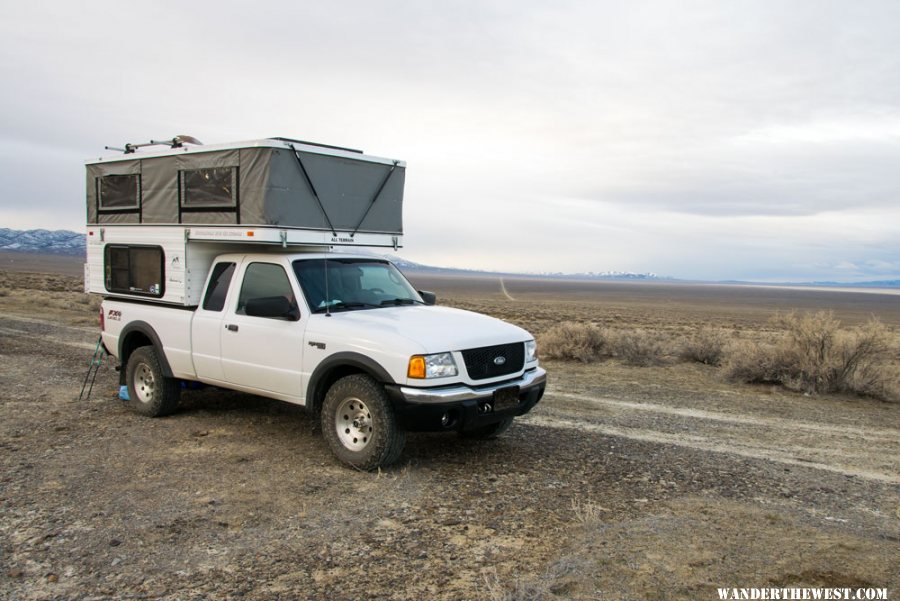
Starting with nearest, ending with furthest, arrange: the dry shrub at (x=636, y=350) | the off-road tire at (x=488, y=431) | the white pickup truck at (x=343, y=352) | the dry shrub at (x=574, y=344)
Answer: the white pickup truck at (x=343, y=352) → the off-road tire at (x=488, y=431) → the dry shrub at (x=636, y=350) → the dry shrub at (x=574, y=344)

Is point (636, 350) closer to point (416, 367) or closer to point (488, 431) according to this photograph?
point (488, 431)

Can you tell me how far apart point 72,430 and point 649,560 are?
6031 mm

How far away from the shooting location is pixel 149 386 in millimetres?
8000

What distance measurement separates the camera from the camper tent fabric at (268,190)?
264 inches

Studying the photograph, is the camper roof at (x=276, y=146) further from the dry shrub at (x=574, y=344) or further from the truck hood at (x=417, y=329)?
the dry shrub at (x=574, y=344)

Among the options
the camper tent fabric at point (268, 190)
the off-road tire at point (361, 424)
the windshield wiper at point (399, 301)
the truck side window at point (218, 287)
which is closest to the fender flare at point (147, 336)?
the truck side window at point (218, 287)

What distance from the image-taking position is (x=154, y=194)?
786 cm

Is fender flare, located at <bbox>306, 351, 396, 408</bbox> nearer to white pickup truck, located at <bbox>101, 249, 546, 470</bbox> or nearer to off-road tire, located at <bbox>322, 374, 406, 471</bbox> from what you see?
white pickup truck, located at <bbox>101, 249, 546, 470</bbox>

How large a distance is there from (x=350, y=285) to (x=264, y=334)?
0.98 m

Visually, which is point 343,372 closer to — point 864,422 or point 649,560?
point 649,560

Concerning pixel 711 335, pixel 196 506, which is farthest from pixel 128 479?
pixel 711 335

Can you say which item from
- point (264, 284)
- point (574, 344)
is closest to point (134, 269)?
point (264, 284)

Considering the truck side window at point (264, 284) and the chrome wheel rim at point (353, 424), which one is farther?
the truck side window at point (264, 284)

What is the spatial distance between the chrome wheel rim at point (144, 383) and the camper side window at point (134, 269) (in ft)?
2.92
